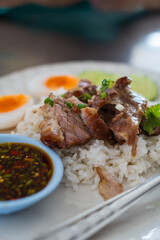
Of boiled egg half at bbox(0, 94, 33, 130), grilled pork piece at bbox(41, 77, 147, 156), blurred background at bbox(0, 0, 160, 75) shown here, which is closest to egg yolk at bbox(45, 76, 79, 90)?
boiled egg half at bbox(0, 94, 33, 130)

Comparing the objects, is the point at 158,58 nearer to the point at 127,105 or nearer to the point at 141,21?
the point at 141,21

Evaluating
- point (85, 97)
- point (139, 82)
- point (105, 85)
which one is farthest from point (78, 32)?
point (105, 85)

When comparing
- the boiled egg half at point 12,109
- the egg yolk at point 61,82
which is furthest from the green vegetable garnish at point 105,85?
the egg yolk at point 61,82

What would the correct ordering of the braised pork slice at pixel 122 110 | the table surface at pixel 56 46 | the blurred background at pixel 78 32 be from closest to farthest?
the braised pork slice at pixel 122 110, the table surface at pixel 56 46, the blurred background at pixel 78 32

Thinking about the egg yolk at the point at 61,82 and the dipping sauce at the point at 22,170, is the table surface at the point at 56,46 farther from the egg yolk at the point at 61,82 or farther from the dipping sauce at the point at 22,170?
the dipping sauce at the point at 22,170

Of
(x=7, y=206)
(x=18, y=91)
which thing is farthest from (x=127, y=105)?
(x=18, y=91)

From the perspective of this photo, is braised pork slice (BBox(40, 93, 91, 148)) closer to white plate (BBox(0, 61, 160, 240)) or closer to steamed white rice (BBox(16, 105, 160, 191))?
steamed white rice (BBox(16, 105, 160, 191))
